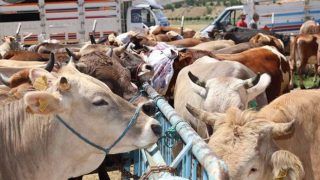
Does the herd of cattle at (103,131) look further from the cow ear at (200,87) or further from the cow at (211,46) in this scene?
the cow at (211,46)

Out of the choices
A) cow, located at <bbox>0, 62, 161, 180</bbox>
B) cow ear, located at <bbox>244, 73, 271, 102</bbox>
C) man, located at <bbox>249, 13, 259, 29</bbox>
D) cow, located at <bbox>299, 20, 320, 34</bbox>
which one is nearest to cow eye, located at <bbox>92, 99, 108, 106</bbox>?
cow, located at <bbox>0, 62, 161, 180</bbox>

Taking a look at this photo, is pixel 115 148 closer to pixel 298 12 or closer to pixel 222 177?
pixel 222 177

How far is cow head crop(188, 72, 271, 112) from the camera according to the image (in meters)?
4.98

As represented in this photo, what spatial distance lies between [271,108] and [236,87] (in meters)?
1.03

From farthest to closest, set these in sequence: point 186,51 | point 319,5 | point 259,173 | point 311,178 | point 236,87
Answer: point 319,5 → point 186,51 → point 236,87 → point 311,178 → point 259,173

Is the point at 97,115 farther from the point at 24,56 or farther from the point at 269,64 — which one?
the point at 24,56

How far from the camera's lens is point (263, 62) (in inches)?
318

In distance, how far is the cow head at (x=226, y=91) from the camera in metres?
4.98

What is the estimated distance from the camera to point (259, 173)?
3514 mm

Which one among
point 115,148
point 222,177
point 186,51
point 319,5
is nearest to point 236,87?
point 115,148

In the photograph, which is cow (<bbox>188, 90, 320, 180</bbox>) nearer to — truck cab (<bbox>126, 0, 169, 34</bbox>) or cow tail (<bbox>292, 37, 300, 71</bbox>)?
cow tail (<bbox>292, 37, 300, 71</bbox>)

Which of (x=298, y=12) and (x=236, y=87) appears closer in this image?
(x=236, y=87)

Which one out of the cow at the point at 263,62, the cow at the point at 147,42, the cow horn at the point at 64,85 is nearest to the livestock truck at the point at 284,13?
the cow at the point at 147,42

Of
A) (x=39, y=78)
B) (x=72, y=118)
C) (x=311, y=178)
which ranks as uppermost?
(x=39, y=78)
